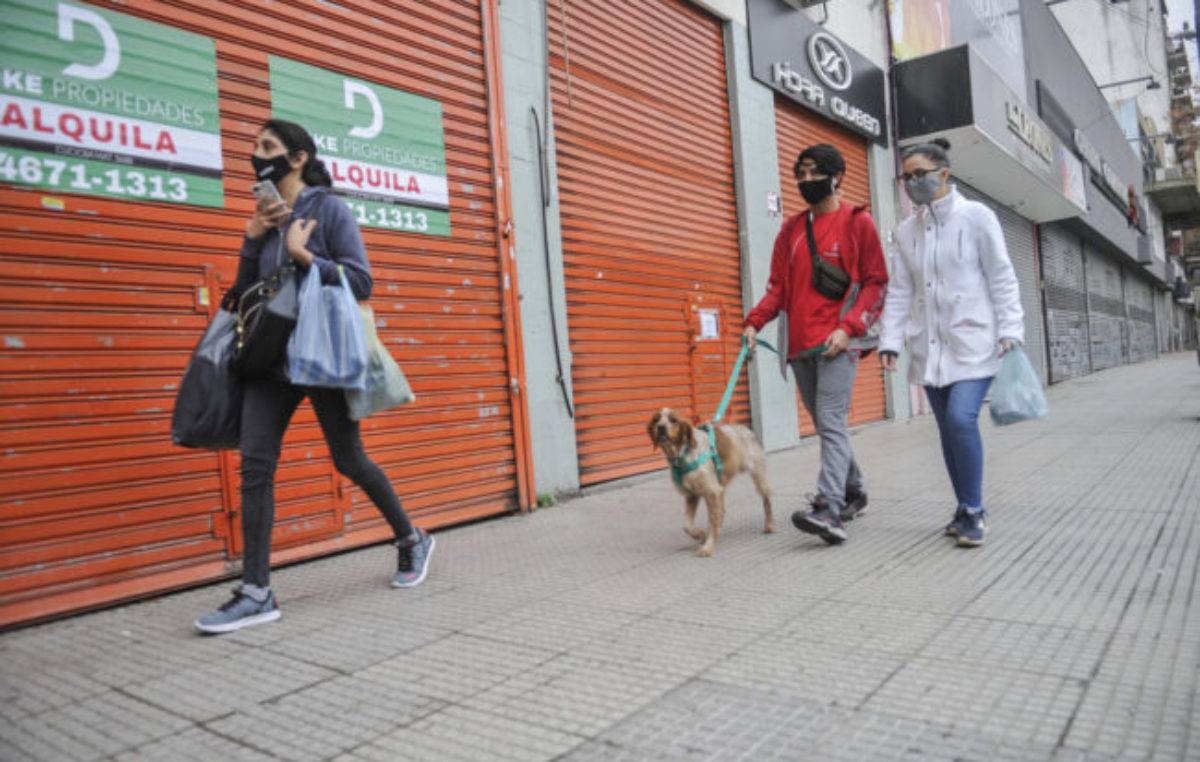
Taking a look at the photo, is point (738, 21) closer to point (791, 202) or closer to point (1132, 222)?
point (791, 202)

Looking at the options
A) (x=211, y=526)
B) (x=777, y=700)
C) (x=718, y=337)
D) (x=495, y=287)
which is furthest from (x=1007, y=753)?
(x=718, y=337)

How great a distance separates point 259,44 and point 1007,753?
4.71m

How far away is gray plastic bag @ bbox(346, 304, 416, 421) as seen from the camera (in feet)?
10.5

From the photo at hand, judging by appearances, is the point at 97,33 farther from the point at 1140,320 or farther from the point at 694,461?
the point at 1140,320

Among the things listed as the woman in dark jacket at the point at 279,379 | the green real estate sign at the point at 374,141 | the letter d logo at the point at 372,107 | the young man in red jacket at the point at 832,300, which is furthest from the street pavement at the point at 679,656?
the letter d logo at the point at 372,107

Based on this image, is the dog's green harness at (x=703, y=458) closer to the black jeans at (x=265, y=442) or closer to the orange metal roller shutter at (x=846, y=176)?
the black jeans at (x=265, y=442)

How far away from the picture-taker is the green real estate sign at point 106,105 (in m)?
3.39

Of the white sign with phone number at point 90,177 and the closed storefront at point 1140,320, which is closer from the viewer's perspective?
the white sign with phone number at point 90,177

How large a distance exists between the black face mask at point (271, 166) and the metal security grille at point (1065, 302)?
70.4ft

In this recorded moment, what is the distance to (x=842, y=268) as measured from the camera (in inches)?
165

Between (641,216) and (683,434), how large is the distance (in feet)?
12.0

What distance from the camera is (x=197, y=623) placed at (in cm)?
302

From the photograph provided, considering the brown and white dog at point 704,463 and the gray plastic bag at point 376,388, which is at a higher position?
the gray plastic bag at point 376,388

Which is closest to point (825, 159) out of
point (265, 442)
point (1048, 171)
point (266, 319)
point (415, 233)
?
point (415, 233)
